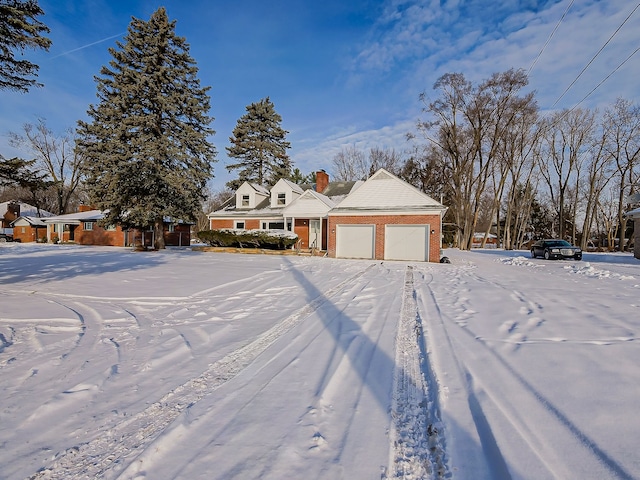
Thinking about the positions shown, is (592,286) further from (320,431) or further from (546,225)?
(546,225)

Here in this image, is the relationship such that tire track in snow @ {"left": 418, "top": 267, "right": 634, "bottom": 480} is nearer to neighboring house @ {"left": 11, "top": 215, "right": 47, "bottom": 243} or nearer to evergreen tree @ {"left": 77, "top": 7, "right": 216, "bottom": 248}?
evergreen tree @ {"left": 77, "top": 7, "right": 216, "bottom": 248}

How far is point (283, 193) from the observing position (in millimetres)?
26078

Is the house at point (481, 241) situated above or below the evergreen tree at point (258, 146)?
below

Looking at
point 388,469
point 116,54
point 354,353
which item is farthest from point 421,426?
point 116,54

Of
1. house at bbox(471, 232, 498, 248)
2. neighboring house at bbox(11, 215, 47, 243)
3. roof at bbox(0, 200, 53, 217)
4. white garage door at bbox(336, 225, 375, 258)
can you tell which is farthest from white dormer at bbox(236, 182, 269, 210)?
house at bbox(471, 232, 498, 248)

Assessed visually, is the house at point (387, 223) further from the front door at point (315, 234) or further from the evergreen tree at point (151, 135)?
the evergreen tree at point (151, 135)

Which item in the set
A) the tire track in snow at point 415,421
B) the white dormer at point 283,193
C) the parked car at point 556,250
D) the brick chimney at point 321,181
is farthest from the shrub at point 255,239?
the tire track in snow at point 415,421

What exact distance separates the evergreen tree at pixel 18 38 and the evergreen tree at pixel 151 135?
40.9 ft

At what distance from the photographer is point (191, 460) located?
7.09 ft

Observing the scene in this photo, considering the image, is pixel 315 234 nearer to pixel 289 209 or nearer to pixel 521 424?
pixel 289 209

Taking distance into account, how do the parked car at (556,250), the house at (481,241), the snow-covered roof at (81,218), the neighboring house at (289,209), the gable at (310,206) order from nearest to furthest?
the parked car at (556,250)
the gable at (310,206)
the neighboring house at (289,209)
the snow-covered roof at (81,218)
the house at (481,241)

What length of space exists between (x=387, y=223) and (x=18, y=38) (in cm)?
1602

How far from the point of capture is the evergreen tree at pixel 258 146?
38469 millimetres

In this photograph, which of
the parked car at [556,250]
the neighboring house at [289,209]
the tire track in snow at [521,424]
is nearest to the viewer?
the tire track in snow at [521,424]
